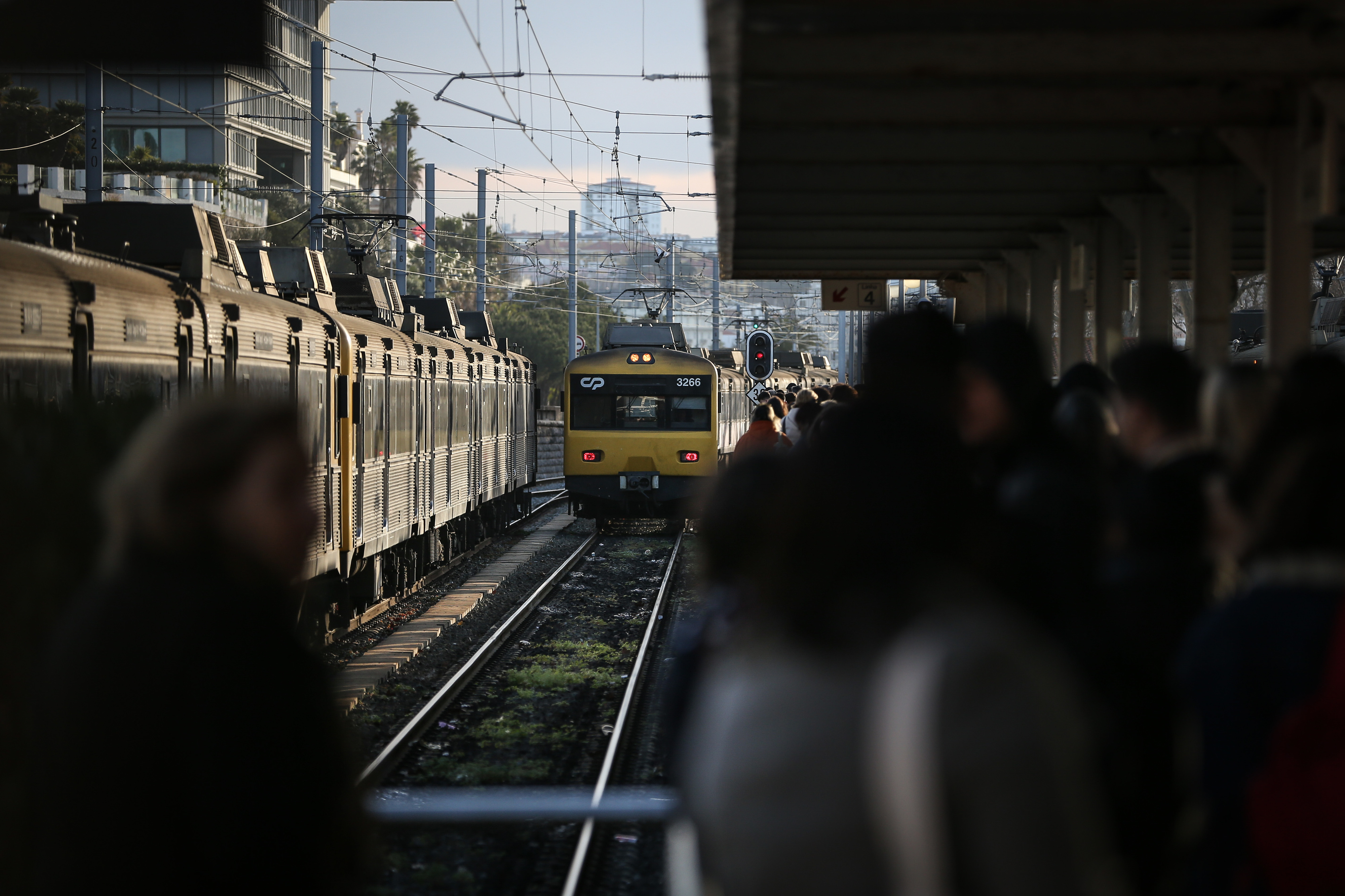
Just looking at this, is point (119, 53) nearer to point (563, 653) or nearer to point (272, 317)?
point (272, 317)

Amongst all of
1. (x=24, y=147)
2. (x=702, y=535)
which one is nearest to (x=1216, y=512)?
(x=702, y=535)

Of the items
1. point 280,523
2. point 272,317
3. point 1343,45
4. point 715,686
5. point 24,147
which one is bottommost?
point 715,686

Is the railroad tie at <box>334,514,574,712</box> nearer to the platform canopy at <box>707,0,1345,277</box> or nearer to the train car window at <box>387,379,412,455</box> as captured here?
the train car window at <box>387,379,412,455</box>

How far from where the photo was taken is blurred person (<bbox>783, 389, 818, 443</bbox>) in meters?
11.0

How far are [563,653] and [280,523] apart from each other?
37.1 feet

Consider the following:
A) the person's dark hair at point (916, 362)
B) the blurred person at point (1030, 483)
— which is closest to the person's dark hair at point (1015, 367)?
the blurred person at point (1030, 483)

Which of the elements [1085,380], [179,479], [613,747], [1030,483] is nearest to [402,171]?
[613,747]

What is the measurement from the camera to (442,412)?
63.1ft

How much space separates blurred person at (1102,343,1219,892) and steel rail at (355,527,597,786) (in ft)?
10.4

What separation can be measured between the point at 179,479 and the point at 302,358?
10014 millimetres

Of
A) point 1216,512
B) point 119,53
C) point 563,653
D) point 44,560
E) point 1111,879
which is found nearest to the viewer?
point 1111,879

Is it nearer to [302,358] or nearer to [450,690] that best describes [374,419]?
[302,358]

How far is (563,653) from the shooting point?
44.1 feet

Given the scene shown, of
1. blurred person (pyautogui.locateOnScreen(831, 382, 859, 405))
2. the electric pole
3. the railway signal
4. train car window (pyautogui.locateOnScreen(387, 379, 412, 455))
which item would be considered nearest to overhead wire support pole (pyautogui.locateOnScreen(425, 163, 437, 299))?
the electric pole
